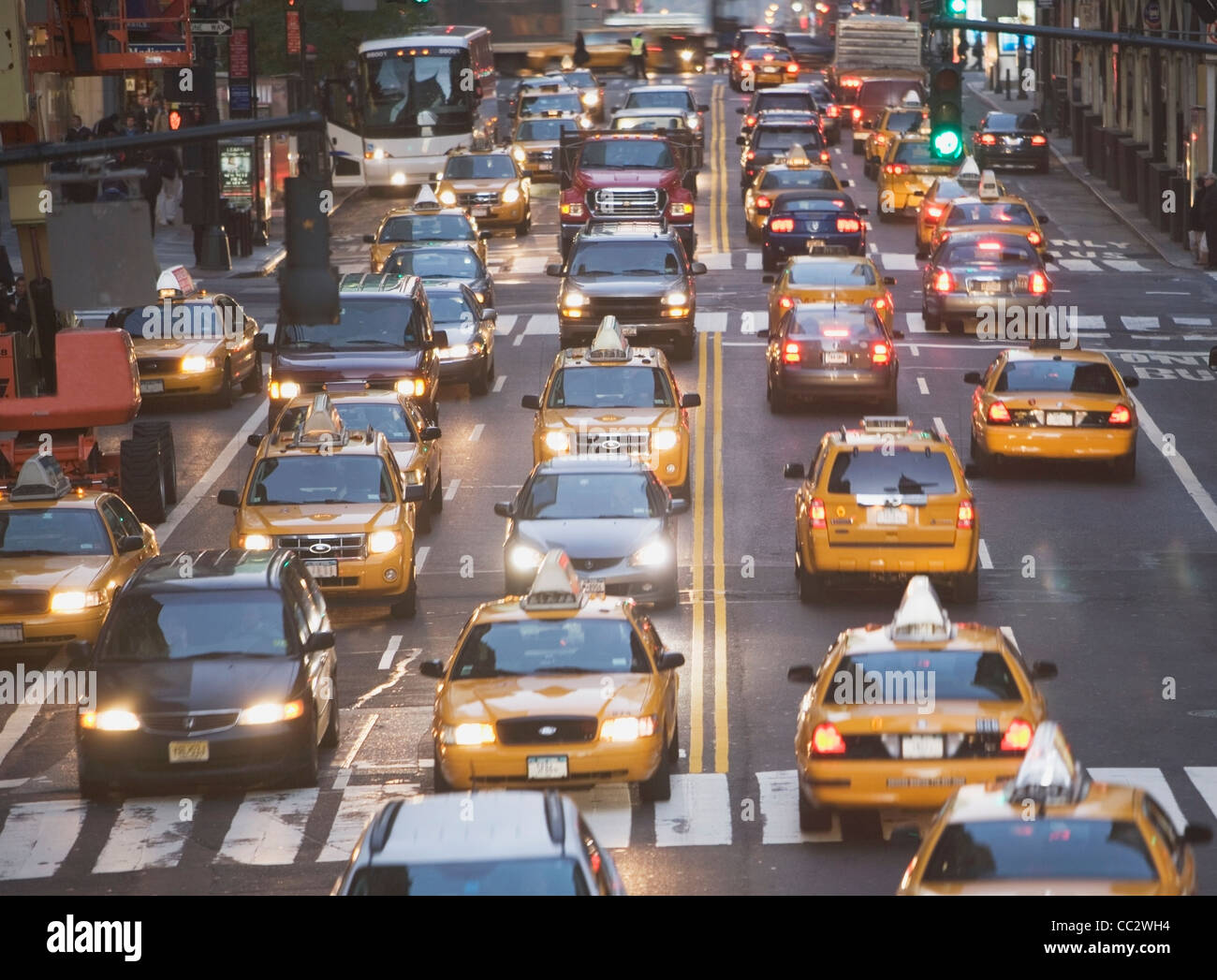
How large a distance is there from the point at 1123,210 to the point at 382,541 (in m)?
38.5

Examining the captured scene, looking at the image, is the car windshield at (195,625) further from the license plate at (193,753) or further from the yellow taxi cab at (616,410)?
the yellow taxi cab at (616,410)

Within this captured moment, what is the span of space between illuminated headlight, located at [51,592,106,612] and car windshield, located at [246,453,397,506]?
2949mm

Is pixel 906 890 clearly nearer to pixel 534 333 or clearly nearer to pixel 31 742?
pixel 31 742

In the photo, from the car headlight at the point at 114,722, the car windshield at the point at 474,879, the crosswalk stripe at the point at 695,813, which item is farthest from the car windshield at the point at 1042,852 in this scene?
the car headlight at the point at 114,722

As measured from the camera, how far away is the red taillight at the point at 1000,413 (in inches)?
1158

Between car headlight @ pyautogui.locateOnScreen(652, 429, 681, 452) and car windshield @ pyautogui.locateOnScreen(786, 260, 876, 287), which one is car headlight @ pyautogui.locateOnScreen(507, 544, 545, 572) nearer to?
car headlight @ pyautogui.locateOnScreen(652, 429, 681, 452)

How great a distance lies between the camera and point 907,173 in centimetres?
5469

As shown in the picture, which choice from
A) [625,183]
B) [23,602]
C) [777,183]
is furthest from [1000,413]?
[777,183]

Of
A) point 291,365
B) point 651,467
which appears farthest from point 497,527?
point 291,365

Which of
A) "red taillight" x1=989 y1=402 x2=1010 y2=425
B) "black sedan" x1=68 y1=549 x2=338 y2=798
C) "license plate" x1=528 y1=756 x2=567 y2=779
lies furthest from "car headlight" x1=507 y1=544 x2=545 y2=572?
"red taillight" x1=989 y1=402 x2=1010 y2=425

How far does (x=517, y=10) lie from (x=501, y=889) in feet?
233

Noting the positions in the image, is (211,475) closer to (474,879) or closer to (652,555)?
(652,555)

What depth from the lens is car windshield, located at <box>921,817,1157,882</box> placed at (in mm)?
11555

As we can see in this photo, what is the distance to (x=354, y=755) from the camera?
19422mm
